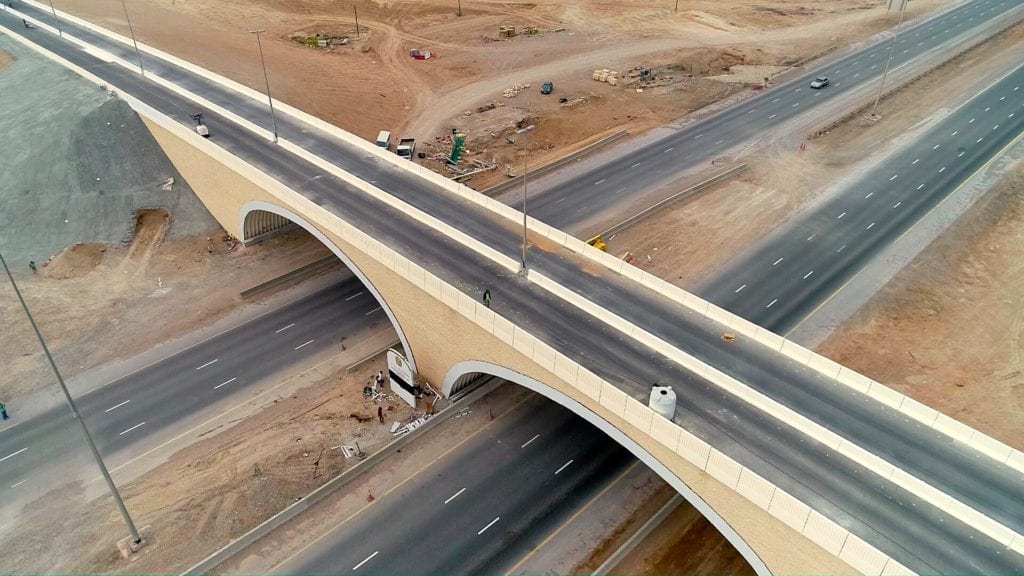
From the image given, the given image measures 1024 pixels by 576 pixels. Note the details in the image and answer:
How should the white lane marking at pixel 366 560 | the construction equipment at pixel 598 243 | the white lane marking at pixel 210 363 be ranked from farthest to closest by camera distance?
1. the construction equipment at pixel 598 243
2. the white lane marking at pixel 210 363
3. the white lane marking at pixel 366 560

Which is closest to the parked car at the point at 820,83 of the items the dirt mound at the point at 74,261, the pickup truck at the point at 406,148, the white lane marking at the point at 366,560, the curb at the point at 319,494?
the pickup truck at the point at 406,148

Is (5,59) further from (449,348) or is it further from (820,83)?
(820,83)

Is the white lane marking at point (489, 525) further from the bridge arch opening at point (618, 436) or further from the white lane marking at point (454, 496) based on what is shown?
the bridge arch opening at point (618, 436)

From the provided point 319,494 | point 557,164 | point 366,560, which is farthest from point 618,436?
point 557,164

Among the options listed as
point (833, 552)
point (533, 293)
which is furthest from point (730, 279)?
point (833, 552)

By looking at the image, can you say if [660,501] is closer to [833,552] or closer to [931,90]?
[833,552]

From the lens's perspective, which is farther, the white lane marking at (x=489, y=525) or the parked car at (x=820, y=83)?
the parked car at (x=820, y=83)
